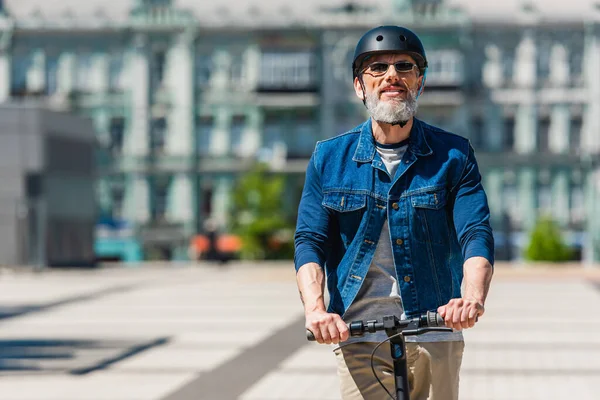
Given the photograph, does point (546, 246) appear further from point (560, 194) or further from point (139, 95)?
point (139, 95)

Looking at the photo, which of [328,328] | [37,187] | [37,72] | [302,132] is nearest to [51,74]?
[37,72]

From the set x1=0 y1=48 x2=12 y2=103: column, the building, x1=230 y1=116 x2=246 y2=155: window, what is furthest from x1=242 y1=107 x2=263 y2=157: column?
the building

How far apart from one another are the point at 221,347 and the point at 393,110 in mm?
12585

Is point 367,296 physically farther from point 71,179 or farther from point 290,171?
point 290,171

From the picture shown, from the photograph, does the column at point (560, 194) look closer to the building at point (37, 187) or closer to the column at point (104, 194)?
the column at point (104, 194)

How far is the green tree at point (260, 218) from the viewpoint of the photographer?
56.1m

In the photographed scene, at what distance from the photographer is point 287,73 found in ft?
209

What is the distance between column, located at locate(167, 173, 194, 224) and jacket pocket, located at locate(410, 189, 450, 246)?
59.3 m

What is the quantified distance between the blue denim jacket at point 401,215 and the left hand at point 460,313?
0.35 meters

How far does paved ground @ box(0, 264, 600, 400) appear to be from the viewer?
12.5 meters

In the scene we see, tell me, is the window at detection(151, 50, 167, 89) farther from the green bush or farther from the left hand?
the left hand

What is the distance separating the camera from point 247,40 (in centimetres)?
6384

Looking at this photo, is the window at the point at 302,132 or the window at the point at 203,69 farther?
the window at the point at 203,69

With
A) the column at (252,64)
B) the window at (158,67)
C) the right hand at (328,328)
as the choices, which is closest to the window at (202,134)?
the column at (252,64)
